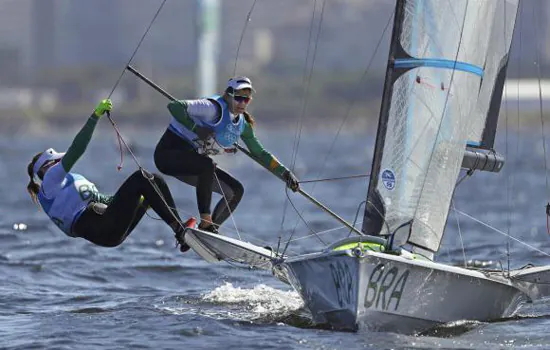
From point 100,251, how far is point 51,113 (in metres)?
112

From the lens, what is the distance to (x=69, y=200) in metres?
9.38

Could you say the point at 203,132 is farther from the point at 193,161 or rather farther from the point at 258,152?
the point at 258,152

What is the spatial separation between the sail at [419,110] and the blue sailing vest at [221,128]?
3.31 feet

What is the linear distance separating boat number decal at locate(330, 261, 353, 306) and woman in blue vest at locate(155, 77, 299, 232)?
129cm

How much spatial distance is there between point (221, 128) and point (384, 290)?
1822mm

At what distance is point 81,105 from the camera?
416ft

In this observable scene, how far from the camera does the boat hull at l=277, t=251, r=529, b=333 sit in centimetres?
819

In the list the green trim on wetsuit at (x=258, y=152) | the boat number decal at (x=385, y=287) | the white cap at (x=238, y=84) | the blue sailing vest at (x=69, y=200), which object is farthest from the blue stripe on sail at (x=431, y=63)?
the blue sailing vest at (x=69, y=200)

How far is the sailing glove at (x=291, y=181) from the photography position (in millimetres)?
9469

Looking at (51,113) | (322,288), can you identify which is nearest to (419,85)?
(322,288)

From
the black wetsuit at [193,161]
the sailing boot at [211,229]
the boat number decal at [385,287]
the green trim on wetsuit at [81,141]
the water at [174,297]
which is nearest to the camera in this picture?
the boat number decal at [385,287]

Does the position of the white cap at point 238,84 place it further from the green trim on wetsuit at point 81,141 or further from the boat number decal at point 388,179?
the boat number decal at point 388,179

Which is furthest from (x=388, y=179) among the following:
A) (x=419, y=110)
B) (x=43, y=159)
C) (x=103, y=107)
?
(x=43, y=159)

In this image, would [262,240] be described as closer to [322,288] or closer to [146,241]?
[146,241]
